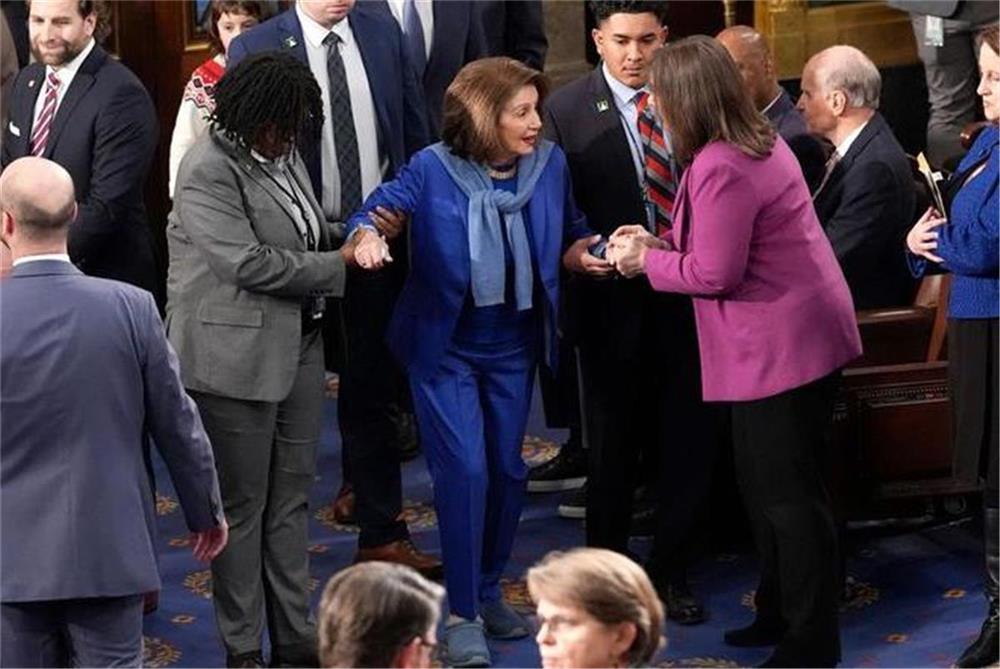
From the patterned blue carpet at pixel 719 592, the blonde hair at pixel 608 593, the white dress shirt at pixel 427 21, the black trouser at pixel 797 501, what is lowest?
the patterned blue carpet at pixel 719 592

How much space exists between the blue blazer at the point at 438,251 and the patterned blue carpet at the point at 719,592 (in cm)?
84

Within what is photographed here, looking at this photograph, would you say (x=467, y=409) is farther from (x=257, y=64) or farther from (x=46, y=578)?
(x=46, y=578)

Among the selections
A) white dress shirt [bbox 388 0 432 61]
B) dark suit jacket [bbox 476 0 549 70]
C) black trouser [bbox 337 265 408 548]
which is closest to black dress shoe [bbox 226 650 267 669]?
black trouser [bbox 337 265 408 548]

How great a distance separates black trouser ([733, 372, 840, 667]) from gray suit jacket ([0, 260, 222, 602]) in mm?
1569

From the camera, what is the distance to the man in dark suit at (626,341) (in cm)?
623

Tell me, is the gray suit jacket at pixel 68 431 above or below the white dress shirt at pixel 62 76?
below

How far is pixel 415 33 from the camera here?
6.95 meters

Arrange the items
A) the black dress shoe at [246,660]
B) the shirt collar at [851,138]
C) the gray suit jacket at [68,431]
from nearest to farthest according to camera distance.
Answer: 1. the gray suit jacket at [68,431]
2. the black dress shoe at [246,660]
3. the shirt collar at [851,138]

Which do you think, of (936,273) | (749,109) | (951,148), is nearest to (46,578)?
(749,109)

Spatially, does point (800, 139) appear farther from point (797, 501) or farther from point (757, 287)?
point (797, 501)

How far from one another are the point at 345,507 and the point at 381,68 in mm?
1414

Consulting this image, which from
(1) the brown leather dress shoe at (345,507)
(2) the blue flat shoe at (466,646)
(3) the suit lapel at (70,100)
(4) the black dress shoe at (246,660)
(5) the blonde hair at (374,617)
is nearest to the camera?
(5) the blonde hair at (374,617)

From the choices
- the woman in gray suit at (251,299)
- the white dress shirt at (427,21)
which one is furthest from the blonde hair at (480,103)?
the white dress shirt at (427,21)

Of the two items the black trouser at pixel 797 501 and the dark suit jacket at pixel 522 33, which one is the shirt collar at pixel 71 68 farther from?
the black trouser at pixel 797 501
